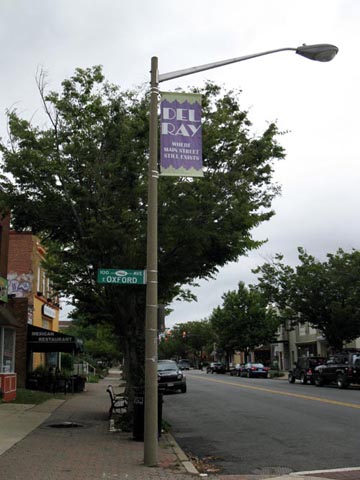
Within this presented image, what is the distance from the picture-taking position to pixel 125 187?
13281 mm

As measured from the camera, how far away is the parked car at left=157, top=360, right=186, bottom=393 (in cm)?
2689

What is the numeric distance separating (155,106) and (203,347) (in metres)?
99.7

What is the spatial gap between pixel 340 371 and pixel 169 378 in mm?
9676

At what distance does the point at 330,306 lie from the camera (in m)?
37.8

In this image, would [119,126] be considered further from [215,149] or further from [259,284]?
[259,284]

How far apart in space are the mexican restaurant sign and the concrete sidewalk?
14.7 ft

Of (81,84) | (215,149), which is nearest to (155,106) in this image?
(215,149)

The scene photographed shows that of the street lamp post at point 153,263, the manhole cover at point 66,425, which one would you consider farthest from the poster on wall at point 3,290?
the street lamp post at point 153,263

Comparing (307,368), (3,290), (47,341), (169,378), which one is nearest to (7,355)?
(3,290)

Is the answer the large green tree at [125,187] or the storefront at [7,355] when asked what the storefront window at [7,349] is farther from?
the large green tree at [125,187]

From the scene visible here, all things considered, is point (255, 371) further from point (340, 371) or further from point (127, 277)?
point (127, 277)

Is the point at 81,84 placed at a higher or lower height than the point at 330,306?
higher

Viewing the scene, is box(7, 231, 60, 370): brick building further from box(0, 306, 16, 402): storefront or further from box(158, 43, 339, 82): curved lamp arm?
box(158, 43, 339, 82): curved lamp arm

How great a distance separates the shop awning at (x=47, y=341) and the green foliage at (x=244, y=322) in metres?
37.8
